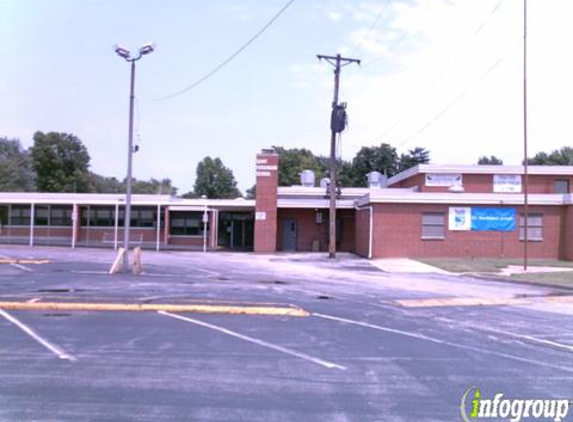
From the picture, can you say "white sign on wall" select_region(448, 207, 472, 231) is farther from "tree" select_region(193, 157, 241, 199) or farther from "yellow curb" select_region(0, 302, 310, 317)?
"tree" select_region(193, 157, 241, 199)

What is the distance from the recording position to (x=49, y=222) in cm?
4728

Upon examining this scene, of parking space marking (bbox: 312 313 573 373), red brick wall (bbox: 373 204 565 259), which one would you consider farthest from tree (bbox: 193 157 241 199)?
parking space marking (bbox: 312 313 573 373)

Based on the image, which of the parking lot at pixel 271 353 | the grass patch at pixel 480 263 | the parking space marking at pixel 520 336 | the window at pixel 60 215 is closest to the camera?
the parking lot at pixel 271 353

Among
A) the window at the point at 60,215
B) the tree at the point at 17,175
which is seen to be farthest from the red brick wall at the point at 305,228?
the tree at the point at 17,175

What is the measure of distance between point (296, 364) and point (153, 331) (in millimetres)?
3265

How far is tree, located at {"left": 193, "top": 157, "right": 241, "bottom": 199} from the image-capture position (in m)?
93.3

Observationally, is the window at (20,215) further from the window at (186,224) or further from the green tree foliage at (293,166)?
the green tree foliage at (293,166)

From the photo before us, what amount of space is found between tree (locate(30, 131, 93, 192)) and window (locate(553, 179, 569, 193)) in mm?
49892

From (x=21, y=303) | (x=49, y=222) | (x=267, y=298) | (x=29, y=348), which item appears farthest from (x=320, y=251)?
(x=29, y=348)

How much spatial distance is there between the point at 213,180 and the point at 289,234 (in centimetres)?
5109

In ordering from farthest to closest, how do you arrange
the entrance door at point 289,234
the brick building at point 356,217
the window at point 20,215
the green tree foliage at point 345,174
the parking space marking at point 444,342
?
the green tree foliage at point 345,174
the window at point 20,215
the entrance door at point 289,234
the brick building at point 356,217
the parking space marking at point 444,342

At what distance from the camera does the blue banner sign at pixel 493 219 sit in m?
35.4

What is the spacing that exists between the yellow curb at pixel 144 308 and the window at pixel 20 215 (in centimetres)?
3702

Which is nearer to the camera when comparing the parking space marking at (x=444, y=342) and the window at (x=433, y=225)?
the parking space marking at (x=444, y=342)
